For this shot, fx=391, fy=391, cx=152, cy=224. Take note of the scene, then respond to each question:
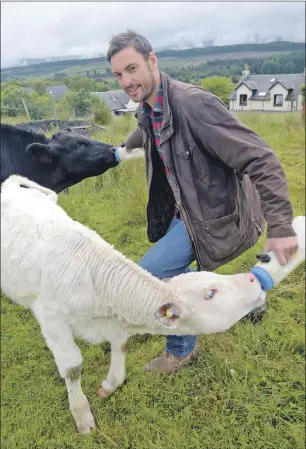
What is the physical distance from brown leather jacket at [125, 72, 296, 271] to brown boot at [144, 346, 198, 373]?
1141mm

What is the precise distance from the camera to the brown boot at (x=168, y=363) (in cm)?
376

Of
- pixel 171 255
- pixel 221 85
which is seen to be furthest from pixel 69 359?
pixel 221 85

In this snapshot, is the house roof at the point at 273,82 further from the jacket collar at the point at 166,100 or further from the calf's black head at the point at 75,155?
the jacket collar at the point at 166,100

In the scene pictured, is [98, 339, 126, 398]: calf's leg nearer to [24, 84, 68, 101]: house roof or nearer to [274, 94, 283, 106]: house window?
[274, 94, 283, 106]: house window

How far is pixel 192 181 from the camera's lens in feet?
9.93

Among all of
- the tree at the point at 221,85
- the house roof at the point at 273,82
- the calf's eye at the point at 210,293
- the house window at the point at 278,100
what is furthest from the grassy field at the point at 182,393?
the house roof at the point at 273,82

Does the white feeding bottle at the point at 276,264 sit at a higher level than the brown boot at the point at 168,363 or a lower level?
higher

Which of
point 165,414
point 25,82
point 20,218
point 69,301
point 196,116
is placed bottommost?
point 165,414

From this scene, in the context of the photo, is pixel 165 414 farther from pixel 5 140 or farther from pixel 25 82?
pixel 25 82

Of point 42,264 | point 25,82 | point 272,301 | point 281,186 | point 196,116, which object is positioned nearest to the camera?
point 281,186

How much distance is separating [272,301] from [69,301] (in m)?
2.63

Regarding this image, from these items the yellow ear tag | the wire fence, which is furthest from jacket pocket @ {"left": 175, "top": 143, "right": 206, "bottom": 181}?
the wire fence

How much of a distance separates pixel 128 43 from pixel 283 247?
6.07 ft

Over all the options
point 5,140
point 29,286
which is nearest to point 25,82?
point 5,140
